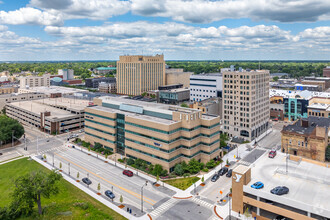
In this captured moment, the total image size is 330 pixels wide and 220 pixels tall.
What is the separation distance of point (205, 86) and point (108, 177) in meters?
Answer: 115

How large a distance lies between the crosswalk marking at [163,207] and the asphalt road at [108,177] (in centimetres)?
174

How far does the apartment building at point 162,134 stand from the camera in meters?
80.4

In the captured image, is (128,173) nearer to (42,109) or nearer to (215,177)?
(215,177)

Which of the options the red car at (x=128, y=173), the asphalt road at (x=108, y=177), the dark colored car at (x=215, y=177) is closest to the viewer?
the asphalt road at (x=108, y=177)

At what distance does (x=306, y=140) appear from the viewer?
88562 millimetres

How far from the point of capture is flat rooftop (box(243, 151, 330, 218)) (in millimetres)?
50531

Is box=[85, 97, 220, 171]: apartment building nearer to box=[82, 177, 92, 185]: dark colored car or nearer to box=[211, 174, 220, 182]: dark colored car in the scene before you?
box=[211, 174, 220, 182]: dark colored car

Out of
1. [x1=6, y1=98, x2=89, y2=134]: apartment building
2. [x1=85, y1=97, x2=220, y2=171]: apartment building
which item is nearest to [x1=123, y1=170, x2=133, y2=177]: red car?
[x1=85, y1=97, x2=220, y2=171]: apartment building

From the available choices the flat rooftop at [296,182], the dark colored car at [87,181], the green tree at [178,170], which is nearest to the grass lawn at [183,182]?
the green tree at [178,170]

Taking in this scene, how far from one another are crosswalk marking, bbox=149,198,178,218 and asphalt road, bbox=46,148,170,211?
174cm

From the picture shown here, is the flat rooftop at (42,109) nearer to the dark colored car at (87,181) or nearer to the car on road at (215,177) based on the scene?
the dark colored car at (87,181)

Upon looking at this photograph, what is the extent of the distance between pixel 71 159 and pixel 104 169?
56.6 feet

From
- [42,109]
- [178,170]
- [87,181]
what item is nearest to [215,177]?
[178,170]

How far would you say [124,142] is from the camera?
9494cm
